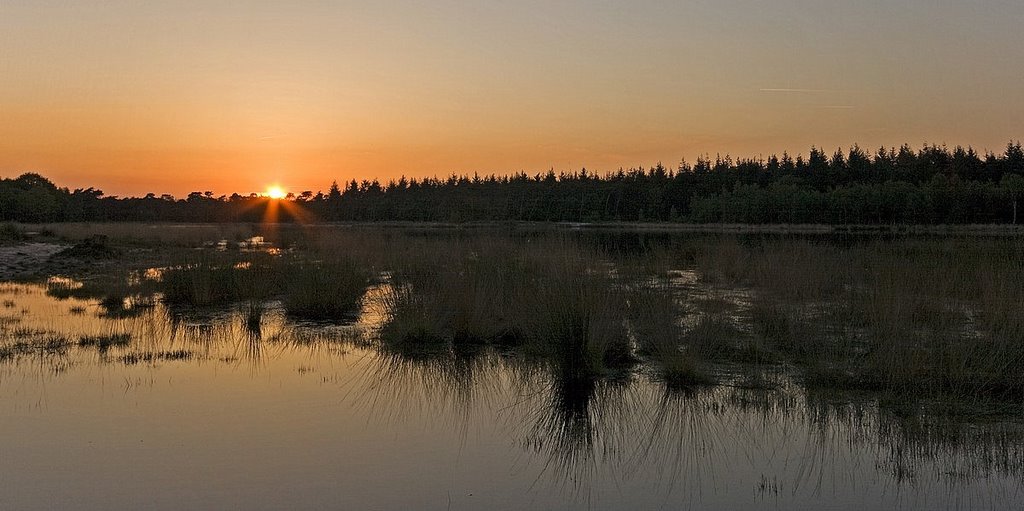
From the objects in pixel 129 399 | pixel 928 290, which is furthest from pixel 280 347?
pixel 928 290

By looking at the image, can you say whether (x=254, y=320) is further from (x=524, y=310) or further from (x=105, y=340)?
(x=524, y=310)

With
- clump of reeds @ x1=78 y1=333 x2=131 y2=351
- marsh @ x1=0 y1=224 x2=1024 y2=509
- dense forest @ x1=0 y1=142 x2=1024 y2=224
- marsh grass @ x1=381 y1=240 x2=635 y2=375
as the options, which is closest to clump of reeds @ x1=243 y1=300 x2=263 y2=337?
marsh @ x1=0 y1=224 x2=1024 y2=509

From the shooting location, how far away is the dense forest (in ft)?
211

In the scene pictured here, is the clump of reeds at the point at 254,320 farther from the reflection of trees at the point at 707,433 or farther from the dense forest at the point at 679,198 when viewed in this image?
the dense forest at the point at 679,198

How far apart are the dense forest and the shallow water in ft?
214

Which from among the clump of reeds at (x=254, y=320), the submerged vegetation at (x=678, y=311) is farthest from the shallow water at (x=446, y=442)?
the clump of reeds at (x=254, y=320)

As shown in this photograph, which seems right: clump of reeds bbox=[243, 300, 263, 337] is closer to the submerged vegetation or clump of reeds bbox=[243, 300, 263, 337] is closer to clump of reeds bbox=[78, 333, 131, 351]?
the submerged vegetation

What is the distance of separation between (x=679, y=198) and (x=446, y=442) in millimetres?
95652

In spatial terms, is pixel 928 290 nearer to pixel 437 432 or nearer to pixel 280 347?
pixel 437 432

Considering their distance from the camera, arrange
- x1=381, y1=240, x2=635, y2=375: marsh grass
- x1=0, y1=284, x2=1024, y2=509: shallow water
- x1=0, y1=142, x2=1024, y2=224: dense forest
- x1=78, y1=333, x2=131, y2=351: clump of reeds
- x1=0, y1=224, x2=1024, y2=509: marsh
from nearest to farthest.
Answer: x1=0, y1=284, x2=1024, y2=509: shallow water < x1=0, y1=224, x2=1024, y2=509: marsh < x1=381, y1=240, x2=635, y2=375: marsh grass < x1=78, y1=333, x2=131, y2=351: clump of reeds < x1=0, y1=142, x2=1024, y2=224: dense forest

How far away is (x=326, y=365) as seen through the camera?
8789 mm

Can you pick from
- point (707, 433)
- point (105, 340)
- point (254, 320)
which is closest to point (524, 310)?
point (707, 433)

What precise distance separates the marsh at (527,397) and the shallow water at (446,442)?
3cm

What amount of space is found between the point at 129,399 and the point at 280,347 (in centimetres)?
278
